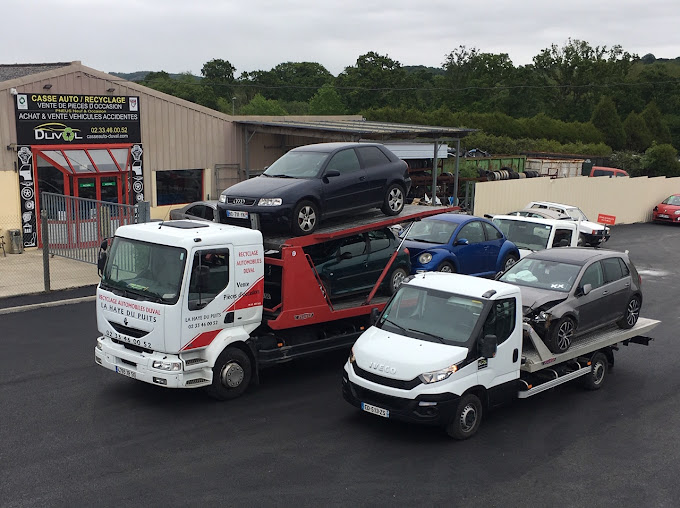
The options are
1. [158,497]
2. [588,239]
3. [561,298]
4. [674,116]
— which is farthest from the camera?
[674,116]

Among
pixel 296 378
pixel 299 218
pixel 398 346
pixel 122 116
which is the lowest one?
pixel 296 378

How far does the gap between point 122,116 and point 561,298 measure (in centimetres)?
1699

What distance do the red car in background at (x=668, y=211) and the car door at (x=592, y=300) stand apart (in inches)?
1014

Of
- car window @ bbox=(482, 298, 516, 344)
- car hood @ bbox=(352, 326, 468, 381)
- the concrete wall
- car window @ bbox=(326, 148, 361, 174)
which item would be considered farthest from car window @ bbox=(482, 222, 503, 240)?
the concrete wall

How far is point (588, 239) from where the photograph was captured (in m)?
25.3

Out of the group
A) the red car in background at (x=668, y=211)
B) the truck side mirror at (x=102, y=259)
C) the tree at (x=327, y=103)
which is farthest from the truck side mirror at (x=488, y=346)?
the tree at (x=327, y=103)

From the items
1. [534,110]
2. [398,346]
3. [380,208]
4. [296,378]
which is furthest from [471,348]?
[534,110]

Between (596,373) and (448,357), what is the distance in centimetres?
376

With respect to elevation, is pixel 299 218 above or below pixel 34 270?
above

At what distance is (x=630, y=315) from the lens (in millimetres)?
12203

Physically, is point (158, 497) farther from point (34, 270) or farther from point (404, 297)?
point (34, 270)

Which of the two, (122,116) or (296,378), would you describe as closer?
(296,378)

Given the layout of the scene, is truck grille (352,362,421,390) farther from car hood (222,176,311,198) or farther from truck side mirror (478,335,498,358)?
car hood (222,176,311,198)

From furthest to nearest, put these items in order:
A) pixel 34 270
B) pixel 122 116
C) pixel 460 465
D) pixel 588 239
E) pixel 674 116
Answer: pixel 674 116 → pixel 588 239 → pixel 122 116 → pixel 34 270 → pixel 460 465
